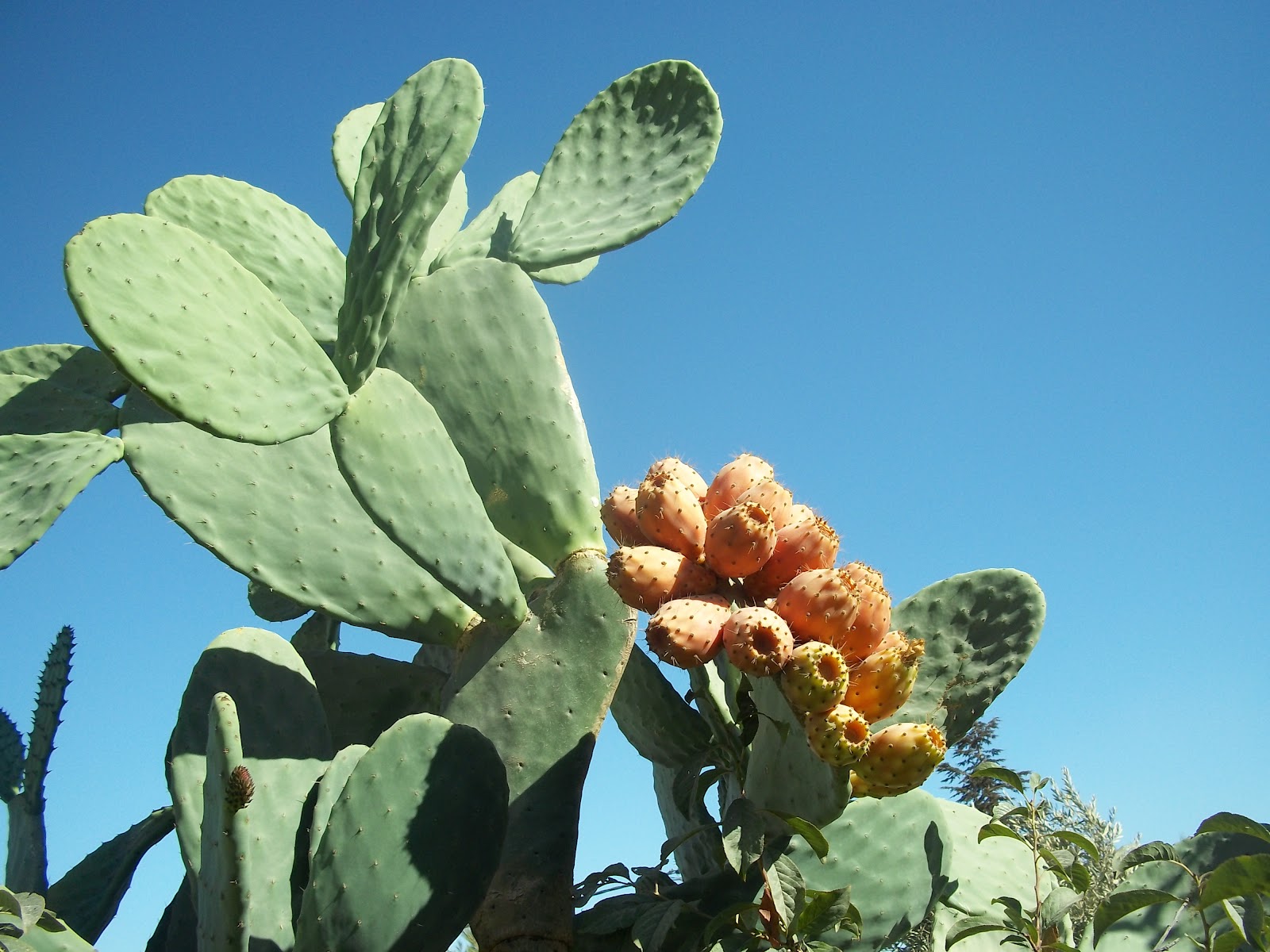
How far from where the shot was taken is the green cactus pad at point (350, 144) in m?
2.45

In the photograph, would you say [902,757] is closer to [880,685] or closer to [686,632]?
[880,685]

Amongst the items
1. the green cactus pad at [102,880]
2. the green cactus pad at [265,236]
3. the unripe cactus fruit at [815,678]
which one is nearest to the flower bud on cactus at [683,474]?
the unripe cactus fruit at [815,678]

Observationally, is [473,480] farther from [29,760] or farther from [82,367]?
[29,760]

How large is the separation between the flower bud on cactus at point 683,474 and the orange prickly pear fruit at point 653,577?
0.14m

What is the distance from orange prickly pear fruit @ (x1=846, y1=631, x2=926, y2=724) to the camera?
1586mm

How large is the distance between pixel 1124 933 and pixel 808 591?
32.4 inches

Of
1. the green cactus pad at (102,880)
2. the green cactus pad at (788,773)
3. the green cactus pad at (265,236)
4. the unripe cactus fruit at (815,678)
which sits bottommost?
the green cactus pad at (102,880)

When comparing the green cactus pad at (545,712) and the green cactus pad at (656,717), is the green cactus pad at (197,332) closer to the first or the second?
the green cactus pad at (545,712)

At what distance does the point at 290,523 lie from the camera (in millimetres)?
1918

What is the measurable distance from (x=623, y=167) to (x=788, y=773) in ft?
4.37

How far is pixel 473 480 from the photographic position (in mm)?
2100

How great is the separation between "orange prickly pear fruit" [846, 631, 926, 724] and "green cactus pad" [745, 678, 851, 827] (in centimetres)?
9

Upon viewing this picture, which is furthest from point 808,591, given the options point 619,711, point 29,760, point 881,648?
point 29,760

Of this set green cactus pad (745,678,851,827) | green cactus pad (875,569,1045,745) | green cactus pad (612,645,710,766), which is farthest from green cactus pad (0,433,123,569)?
green cactus pad (875,569,1045,745)
